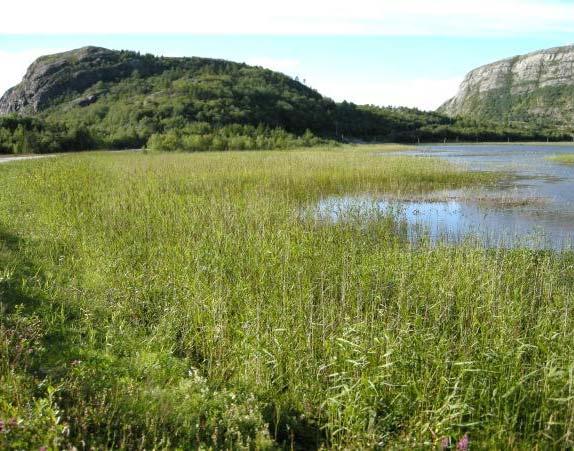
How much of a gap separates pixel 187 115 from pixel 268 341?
7474cm

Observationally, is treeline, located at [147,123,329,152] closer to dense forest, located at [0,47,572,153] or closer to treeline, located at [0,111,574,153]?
treeline, located at [0,111,574,153]

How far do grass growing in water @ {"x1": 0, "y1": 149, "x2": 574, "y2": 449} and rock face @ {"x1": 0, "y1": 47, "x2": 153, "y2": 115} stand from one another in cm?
12059

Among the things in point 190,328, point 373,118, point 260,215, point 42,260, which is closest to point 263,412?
point 190,328

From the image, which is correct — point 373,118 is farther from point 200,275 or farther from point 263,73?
point 200,275

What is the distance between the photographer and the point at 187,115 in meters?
76.6

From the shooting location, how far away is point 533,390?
174 inches

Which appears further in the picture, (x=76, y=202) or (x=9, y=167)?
(x=9, y=167)

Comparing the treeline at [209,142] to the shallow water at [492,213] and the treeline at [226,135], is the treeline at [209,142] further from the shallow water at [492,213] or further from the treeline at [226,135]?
the shallow water at [492,213]

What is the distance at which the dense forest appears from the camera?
51.6 metres

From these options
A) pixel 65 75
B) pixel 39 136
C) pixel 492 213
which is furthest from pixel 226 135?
pixel 65 75

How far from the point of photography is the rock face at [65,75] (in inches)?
4685

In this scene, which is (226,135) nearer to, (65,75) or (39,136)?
(39,136)

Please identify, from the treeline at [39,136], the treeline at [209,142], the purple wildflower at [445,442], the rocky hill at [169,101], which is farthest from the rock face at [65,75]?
the purple wildflower at [445,442]

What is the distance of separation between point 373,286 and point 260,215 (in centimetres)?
452
